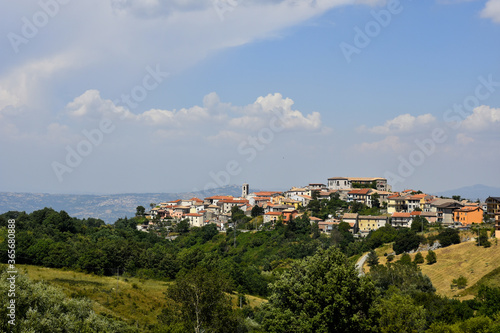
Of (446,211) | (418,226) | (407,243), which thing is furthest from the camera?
(446,211)

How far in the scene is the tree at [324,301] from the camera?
69.4 feet

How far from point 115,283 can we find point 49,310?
2214 centimetres

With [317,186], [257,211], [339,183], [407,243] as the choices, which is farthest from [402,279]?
[317,186]

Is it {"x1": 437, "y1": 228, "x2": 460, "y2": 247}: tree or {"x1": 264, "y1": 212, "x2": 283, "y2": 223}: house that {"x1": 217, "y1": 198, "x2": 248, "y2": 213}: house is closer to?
{"x1": 264, "y1": 212, "x2": 283, "y2": 223}: house

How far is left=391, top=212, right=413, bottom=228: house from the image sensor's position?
77.2 m

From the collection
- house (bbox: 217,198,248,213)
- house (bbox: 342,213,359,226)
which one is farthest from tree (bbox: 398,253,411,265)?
house (bbox: 217,198,248,213)

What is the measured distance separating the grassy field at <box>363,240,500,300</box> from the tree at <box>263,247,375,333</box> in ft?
85.6

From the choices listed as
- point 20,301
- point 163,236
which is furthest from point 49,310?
point 163,236

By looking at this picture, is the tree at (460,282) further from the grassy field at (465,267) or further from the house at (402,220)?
the house at (402,220)

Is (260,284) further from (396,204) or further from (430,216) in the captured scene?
(396,204)

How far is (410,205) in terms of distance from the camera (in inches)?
3396

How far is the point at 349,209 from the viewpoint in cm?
8988

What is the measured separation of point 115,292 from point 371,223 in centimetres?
5484

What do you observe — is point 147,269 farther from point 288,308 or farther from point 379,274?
point 288,308
